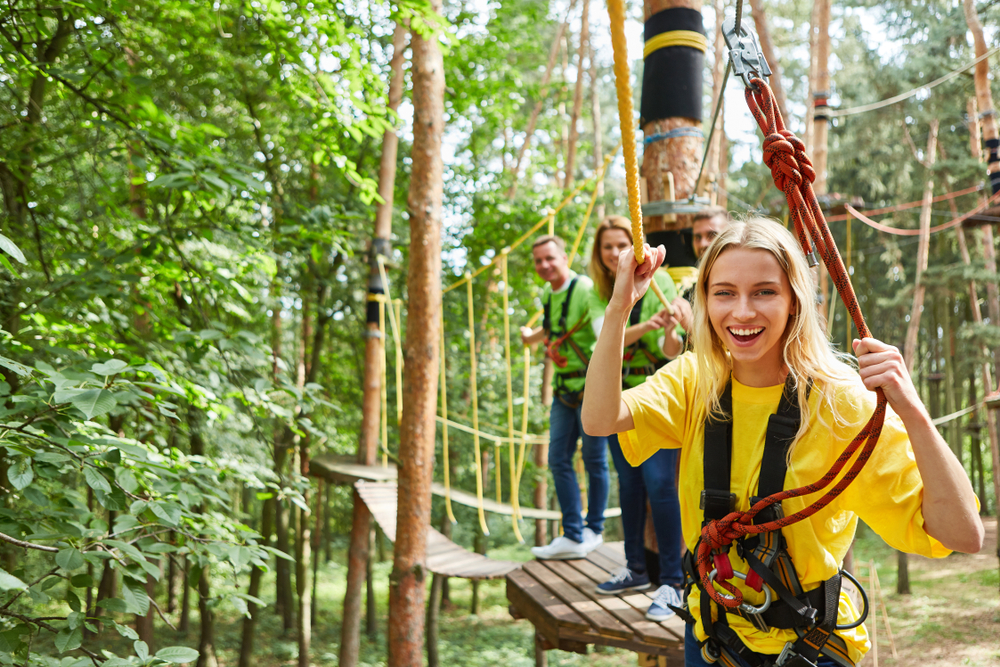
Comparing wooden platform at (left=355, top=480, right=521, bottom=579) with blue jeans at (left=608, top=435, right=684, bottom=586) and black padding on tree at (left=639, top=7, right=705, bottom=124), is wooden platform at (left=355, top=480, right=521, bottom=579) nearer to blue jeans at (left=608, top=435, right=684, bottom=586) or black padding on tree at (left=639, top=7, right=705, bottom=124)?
blue jeans at (left=608, top=435, right=684, bottom=586)

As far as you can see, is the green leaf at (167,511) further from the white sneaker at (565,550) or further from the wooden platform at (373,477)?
the wooden platform at (373,477)

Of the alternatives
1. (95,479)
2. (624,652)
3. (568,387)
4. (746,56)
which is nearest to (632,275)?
(746,56)

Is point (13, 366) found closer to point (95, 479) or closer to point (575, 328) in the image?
point (95, 479)

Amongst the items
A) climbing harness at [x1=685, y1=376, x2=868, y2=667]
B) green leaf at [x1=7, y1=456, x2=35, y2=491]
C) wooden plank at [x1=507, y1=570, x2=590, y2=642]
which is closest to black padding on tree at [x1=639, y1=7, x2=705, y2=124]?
climbing harness at [x1=685, y1=376, x2=868, y2=667]

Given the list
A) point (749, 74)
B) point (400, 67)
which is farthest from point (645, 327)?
point (400, 67)

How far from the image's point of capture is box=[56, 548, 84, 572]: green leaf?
1.44 meters

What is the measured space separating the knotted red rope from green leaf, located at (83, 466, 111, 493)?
1.28 meters

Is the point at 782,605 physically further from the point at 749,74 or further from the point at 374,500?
the point at 374,500

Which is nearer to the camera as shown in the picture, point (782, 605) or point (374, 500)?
point (782, 605)

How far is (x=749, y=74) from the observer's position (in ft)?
3.69

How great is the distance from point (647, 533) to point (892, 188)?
44.2 ft

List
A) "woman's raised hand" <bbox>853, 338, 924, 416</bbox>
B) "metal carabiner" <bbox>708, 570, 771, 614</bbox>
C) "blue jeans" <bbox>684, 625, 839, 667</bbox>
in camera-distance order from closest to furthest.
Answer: "woman's raised hand" <bbox>853, 338, 924, 416</bbox> < "metal carabiner" <bbox>708, 570, 771, 614</bbox> < "blue jeans" <bbox>684, 625, 839, 667</bbox>

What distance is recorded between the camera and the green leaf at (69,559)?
1440mm

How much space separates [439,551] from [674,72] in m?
3.58
